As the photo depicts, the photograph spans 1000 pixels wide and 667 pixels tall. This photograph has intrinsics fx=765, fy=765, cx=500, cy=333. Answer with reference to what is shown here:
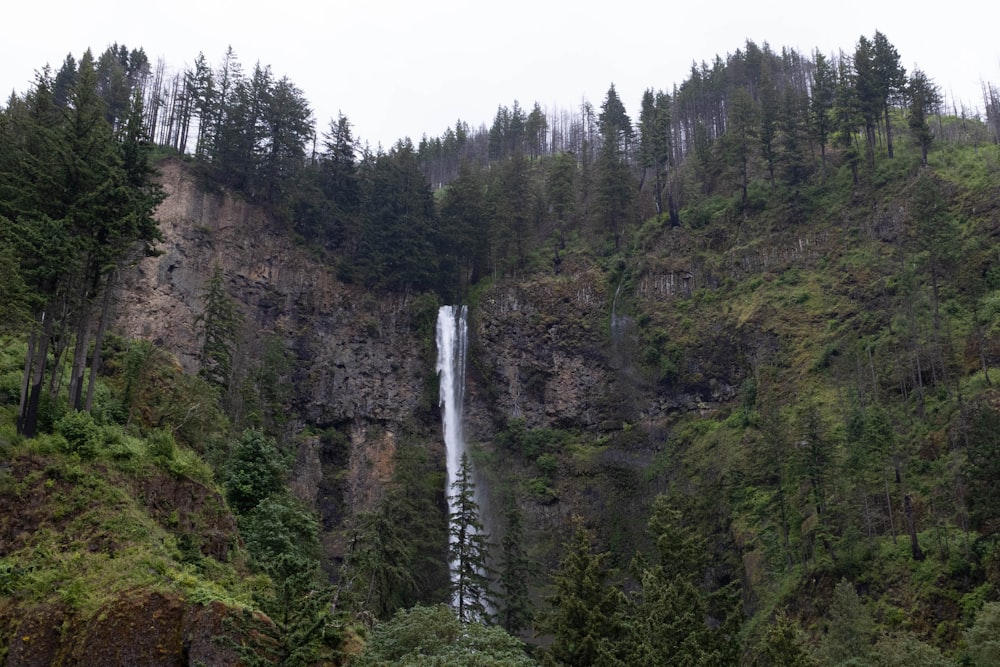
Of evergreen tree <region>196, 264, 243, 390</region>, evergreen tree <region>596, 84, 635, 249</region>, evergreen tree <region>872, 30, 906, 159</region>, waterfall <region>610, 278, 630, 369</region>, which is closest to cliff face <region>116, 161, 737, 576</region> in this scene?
waterfall <region>610, 278, 630, 369</region>

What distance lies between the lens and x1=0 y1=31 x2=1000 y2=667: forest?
23.2 metres

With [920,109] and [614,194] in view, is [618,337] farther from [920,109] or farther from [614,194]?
[920,109]

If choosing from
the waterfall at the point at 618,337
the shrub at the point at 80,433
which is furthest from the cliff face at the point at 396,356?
the shrub at the point at 80,433

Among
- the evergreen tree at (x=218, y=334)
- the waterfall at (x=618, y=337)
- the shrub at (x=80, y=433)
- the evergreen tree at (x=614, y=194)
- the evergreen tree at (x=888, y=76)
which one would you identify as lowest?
the shrub at (x=80, y=433)

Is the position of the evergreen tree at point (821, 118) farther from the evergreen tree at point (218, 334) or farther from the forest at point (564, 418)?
the evergreen tree at point (218, 334)

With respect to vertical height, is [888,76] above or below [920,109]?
above

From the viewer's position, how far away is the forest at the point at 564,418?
2322cm

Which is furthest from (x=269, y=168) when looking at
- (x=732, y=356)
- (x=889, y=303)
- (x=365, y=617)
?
(x=889, y=303)

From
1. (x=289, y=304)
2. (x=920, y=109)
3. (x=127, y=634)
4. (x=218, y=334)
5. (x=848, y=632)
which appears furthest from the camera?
(x=289, y=304)

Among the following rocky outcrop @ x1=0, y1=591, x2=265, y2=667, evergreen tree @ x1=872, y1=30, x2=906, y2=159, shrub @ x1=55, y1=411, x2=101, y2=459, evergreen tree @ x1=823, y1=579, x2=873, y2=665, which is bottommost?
evergreen tree @ x1=823, y1=579, x2=873, y2=665

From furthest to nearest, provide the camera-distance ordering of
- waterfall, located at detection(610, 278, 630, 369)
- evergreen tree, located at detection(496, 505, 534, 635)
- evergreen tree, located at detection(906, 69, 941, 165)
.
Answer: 1. waterfall, located at detection(610, 278, 630, 369)
2. evergreen tree, located at detection(906, 69, 941, 165)
3. evergreen tree, located at detection(496, 505, 534, 635)

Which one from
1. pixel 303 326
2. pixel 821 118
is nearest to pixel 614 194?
pixel 821 118

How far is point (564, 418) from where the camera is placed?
2378 inches

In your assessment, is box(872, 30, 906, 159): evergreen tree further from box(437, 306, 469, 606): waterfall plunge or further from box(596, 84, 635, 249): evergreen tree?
box(437, 306, 469, 606): waterfall plunge
